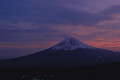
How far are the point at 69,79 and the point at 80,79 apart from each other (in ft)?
12.1

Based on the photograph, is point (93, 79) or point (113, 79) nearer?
point (113, 79)

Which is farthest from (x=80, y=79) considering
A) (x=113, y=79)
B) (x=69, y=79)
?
(x=113, y=79)

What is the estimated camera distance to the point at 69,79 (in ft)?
203

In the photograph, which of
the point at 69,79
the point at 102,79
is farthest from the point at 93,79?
the point at 69,79

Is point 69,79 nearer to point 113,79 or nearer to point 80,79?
point 80,79

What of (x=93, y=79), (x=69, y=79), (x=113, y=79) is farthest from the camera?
(x=69, y=79)

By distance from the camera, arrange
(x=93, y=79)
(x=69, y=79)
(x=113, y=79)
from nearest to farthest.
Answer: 1. (x=113, y=79)
2. (x=93, y=79)
3. (x=69, y=79)

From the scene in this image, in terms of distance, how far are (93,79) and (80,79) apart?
13.9 feet

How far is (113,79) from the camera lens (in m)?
53.5

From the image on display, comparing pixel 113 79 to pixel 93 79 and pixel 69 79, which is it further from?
pixel 69 79

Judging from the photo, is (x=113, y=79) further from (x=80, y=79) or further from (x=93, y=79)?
→ (x=80, y=79)

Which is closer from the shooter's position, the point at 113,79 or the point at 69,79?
the point at 113,79

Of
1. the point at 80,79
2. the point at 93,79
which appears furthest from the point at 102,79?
the point at 80,79

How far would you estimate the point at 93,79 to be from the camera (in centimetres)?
5722
